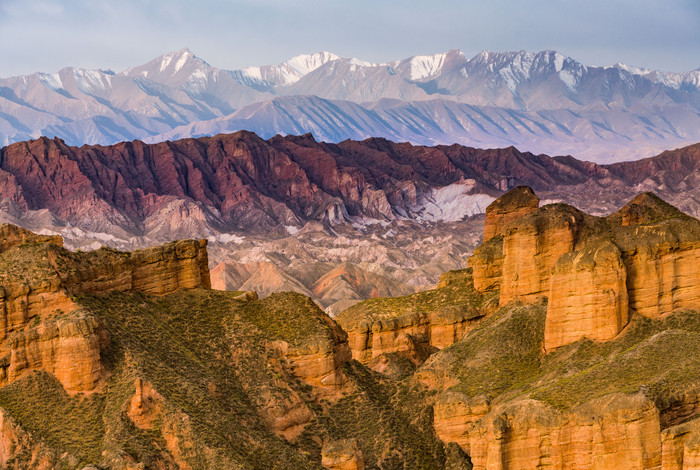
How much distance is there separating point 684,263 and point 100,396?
41862mm

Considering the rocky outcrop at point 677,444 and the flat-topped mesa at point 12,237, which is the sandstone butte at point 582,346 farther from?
the flat-topped mesa at point 12,237

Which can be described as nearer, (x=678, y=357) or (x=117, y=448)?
(x=117, y=448)

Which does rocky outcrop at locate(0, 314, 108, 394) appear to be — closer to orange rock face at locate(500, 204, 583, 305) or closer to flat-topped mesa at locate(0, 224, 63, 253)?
flat-topped mesa at locate(0, 224, 63, 253)

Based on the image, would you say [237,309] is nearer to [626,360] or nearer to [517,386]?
[517,386]

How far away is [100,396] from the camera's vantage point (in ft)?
212

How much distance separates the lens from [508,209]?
4318 inches

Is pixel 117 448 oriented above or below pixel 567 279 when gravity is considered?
below

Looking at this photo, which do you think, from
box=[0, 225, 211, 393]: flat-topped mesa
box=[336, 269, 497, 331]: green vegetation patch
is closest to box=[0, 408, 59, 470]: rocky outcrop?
box=[0, 225, 211, 393]: flat-topped mesa

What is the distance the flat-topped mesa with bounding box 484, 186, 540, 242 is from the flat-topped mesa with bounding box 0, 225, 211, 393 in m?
44.9

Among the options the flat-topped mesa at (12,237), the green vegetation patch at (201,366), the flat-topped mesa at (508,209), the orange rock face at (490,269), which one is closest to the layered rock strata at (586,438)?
the green vegetation patch at (201,366)

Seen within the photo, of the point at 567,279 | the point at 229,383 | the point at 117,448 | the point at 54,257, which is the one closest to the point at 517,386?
the point at 567,279

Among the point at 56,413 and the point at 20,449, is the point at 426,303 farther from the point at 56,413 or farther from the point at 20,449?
the point at 20,449

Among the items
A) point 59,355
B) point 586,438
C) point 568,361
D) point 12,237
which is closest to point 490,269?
point 568,361

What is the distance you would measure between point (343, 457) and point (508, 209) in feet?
162
